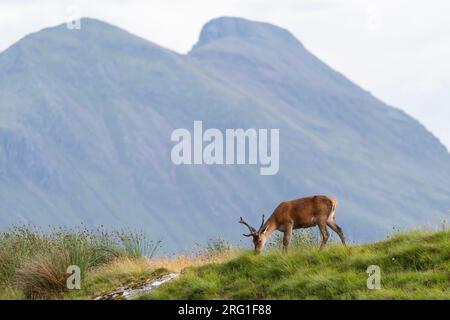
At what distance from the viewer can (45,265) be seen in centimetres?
→ 2072

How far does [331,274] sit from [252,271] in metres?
1.85

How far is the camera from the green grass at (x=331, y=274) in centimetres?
1686

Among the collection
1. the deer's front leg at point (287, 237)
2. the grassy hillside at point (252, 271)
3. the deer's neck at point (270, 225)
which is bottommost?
the grassy hillside at point (252, 271)

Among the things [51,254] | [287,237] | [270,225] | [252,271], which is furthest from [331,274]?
[51,254]

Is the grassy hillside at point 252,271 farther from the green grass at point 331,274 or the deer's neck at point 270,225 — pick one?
the deer's neck at point 270,225

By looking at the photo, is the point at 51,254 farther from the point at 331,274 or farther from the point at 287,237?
the point at 331,274

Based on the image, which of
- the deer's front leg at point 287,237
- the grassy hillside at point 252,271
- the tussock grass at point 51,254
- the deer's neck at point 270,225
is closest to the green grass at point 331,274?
the grassy hillside at point 252,271

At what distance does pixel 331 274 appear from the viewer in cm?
1786

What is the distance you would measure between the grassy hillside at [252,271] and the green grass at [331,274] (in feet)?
0.05

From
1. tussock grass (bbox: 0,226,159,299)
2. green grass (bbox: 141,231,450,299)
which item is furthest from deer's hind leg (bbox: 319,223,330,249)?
tussock grass (bbox: 0,226,159,299)

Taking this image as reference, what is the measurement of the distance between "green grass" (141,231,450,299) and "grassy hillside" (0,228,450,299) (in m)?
0.02
